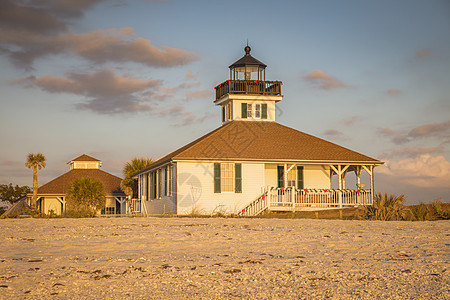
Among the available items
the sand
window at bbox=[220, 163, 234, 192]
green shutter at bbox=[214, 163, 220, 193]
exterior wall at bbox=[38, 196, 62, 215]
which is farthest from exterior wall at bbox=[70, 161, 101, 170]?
the sand

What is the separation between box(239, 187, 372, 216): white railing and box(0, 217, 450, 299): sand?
1235 cm

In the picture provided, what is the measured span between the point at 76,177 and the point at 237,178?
83.8 ft

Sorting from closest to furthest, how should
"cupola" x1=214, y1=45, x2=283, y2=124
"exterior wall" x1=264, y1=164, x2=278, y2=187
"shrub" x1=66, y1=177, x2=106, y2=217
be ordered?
"exterior wall" x1=264, y1=164, x2=278, y2=187, "cupola" x1=214, y1=45, x2=283, y2=124, "shrub" x1=66, y1=177, x2=106, y2=217

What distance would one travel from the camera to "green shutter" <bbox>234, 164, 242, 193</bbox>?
96.6 feet

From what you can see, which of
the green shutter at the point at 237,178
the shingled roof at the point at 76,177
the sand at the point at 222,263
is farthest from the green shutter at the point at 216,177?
the shingled roof at the point at 76,177

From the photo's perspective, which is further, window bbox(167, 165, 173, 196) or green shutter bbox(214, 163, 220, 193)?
window bbox(167, 165, 173, 196)

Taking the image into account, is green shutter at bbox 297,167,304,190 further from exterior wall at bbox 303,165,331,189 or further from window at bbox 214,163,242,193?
window at bbox 214,163,242,193

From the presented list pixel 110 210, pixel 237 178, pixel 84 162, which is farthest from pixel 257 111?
pixel 84 162

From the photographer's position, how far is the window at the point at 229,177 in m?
29.2

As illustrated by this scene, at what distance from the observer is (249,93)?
34.5 metres

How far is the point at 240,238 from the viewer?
13.7m

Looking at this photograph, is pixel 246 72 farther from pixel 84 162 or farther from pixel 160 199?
pixel 84 162

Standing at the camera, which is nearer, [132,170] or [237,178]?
[237,178]

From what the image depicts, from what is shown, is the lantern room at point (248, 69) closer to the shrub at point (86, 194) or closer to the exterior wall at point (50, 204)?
the shrub at point (86, 194)
